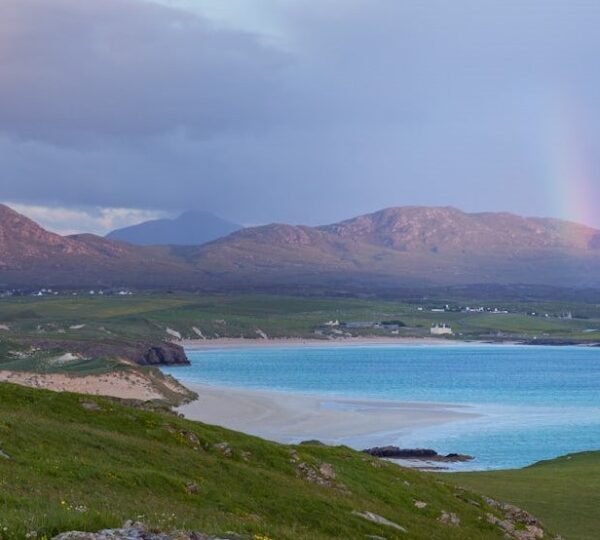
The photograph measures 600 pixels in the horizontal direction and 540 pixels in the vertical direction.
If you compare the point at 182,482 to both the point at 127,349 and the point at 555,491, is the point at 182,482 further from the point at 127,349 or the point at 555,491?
the point at 127,349

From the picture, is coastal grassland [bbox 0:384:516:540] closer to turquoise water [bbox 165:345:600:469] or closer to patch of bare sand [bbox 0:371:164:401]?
turquoise water [bbox 165:345:600:469]

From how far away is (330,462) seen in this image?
136ft

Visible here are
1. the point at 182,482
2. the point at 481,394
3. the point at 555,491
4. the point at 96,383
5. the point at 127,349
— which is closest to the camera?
the point at 182,482

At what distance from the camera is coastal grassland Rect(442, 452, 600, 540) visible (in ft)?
142

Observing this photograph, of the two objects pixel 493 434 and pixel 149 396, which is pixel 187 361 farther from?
pixel 493 434

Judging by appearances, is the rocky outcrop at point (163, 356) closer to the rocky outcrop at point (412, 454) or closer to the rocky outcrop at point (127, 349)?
the rocky outcrop at point (127, 349)

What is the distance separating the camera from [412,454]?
2958 inches

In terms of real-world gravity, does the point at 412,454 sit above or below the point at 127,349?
below

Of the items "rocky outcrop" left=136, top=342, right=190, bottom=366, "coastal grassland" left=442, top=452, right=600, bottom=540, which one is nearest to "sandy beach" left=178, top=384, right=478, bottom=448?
"coastal grassland" left=442, top=452, right=600, bottom=540

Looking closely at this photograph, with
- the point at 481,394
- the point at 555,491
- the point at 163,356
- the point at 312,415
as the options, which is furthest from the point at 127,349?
the point at 555,491

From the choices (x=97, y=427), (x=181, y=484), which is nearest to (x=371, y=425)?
(x=97, y=427)

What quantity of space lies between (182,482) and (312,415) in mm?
76393

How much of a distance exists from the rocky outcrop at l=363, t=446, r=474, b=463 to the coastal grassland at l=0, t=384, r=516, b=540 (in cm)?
2985

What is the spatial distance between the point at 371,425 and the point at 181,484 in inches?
2761
